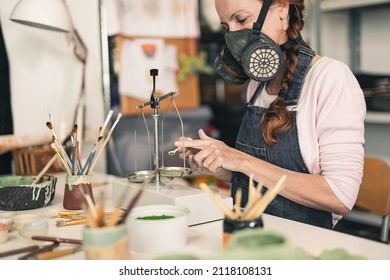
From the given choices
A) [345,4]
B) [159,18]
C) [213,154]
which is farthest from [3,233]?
[345,4]

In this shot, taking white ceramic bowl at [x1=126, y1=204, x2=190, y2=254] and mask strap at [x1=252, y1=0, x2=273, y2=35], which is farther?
mask strap at [x1=252, y1=0, x2=273, y2=35]

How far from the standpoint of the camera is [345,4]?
297 centimetres

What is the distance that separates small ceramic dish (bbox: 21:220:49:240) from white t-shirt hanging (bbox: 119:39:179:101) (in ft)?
5.39

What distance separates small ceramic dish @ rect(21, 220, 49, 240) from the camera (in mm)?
1160

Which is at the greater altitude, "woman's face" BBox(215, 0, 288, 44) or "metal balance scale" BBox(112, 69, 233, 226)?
"woman's face" BBox(215, 0, 288, 44)

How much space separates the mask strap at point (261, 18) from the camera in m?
1.48

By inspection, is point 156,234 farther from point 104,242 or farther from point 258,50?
point 258,50

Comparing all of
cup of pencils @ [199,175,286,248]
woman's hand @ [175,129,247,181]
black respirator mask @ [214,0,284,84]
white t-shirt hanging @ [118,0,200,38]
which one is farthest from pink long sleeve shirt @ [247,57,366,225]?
white t-shirt hanging @ [118,0,200,38]

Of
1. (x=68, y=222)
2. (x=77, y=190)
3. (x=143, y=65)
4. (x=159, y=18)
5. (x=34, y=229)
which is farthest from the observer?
(x=159, y=18)

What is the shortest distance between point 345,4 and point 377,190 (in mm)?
1620

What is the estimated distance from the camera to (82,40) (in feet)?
7.45

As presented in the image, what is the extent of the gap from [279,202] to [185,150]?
32cm

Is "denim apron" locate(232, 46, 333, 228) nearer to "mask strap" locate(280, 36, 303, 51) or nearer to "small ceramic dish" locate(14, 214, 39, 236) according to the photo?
"mask strap" locate(280, 36, 303, 51)

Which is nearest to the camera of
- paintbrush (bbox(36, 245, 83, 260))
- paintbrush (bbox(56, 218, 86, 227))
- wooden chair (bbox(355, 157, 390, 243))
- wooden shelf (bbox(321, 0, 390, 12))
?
paintbrush (bbox(36, 245, 83, 260))
